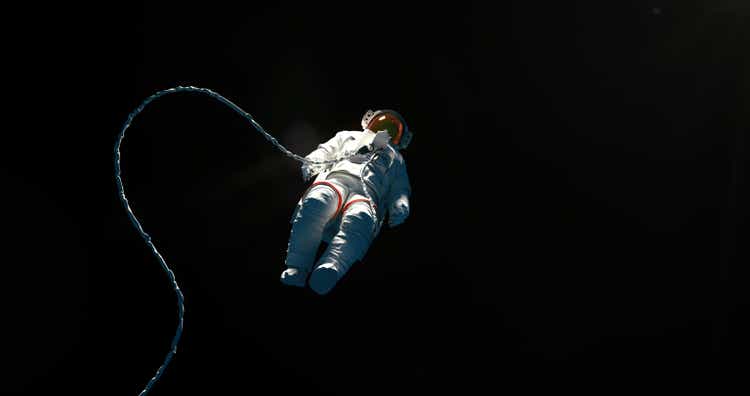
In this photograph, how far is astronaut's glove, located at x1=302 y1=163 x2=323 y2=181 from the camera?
3494mm

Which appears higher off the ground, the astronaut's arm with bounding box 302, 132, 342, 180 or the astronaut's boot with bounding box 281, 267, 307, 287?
the astronaut's arm with bounding box 302, 132, 342, 180

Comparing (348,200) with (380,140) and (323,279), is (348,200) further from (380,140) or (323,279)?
(323,279)

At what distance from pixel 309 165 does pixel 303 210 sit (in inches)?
15.7

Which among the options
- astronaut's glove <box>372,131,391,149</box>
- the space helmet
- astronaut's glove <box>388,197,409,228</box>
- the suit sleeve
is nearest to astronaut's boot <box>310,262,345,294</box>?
astronaut's glove <box>388,197,409,228</box>

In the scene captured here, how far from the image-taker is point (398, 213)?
11.7 feet

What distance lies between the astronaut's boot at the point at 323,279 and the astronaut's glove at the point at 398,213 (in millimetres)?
706

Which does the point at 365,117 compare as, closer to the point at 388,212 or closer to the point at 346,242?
the point at 388,212

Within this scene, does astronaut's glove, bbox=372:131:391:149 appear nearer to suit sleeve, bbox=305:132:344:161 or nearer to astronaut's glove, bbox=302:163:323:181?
suit sleeve, bbox=305:132:344:161

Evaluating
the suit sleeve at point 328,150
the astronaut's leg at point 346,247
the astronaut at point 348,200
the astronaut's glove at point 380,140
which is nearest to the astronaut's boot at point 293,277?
the astronaut at point 348,200

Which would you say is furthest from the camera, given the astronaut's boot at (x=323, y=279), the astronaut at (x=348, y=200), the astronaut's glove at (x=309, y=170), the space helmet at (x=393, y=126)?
the space helmet at (x=393, y=126)

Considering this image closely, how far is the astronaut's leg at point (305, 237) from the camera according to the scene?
316 centimetres

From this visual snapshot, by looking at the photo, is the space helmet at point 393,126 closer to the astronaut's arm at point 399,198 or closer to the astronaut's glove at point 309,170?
the astronaut's arm at point 399,198

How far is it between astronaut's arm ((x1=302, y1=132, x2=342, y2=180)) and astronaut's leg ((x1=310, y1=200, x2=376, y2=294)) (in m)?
0.35

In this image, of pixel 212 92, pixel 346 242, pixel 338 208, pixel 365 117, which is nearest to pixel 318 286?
pixel 346 242
